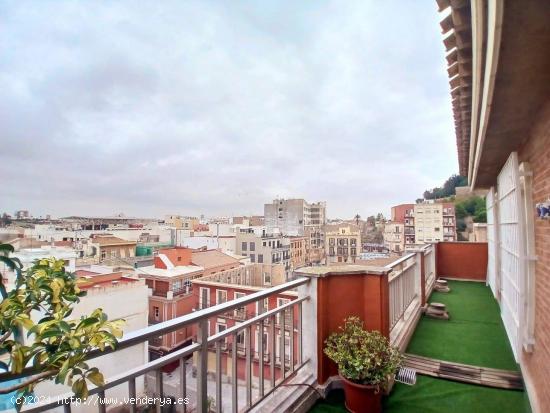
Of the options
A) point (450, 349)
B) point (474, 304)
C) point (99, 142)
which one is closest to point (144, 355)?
point (450, 349)

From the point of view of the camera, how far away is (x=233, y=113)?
14555 mm

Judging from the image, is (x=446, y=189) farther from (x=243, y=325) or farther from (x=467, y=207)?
(x=243, y=325)

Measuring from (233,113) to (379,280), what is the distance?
13.3m

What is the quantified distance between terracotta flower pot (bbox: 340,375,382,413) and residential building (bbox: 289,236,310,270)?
33.1m

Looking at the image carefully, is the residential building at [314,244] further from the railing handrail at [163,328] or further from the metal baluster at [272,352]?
the railing handrail at [163,328]

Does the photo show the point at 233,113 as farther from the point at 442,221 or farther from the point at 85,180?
the point at 442,221

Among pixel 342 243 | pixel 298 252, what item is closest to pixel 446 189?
pixel 342 243

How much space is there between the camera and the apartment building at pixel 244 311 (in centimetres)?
222

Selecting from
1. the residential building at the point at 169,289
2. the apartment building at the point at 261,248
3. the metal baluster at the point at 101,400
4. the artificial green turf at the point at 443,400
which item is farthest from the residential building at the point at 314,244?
the metal baluster at the point at 101,400

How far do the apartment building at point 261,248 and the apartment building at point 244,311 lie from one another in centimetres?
582

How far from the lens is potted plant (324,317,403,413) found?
7.54 feet

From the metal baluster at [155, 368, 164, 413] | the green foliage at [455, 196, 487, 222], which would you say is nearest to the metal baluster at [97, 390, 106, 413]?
the metal baluster at [155, 368, 164, 413]

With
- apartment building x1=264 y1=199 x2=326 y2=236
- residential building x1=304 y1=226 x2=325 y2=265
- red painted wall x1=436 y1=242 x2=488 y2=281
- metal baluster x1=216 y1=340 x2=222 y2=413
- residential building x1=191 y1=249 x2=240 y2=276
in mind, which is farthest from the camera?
apartment building x1=264 y1=199 x2=326 y2=236

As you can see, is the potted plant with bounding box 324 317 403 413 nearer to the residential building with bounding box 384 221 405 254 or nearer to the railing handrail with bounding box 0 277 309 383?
the railing handrail with bounding box 0 277 309 383
